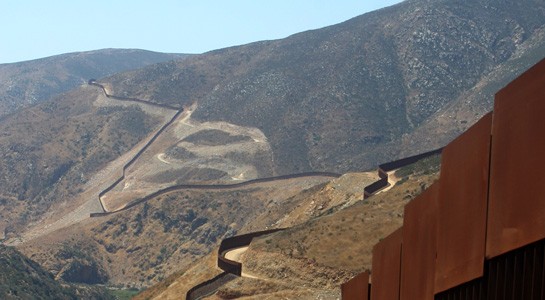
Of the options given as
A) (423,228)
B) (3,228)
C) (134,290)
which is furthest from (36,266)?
(423,228)

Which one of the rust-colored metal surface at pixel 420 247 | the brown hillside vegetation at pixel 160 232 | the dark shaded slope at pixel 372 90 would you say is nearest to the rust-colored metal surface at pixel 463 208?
the rust-colored metal surface at pixel 420 247

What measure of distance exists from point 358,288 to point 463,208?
34.3 ft

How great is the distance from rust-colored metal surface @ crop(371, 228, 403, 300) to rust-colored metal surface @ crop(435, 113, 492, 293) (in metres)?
3.70

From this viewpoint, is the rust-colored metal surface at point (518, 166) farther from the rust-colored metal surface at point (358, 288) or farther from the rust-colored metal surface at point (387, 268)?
the rust-colored metal surface at point (358, 288)

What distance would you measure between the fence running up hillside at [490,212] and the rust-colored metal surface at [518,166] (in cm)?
1

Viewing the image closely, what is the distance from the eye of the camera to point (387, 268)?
23.7 m

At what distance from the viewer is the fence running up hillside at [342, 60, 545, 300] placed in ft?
46.9

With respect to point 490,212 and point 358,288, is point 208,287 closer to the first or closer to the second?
point 358,288

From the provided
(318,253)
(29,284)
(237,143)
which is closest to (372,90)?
(237,143)

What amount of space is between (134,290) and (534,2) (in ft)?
378

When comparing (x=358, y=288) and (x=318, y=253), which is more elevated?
(x=358, y=288)

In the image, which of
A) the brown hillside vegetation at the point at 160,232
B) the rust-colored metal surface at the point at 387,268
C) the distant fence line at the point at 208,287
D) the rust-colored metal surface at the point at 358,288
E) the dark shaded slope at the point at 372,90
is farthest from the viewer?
the dark shaded slope at the point at 372,90

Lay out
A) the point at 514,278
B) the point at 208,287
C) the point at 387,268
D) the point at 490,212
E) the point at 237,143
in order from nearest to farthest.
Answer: the point at 514,278, the point at 490,212, the point at 387,268, the point at 208,287, the point at 237,143

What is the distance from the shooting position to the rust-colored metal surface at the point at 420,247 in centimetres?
1958
